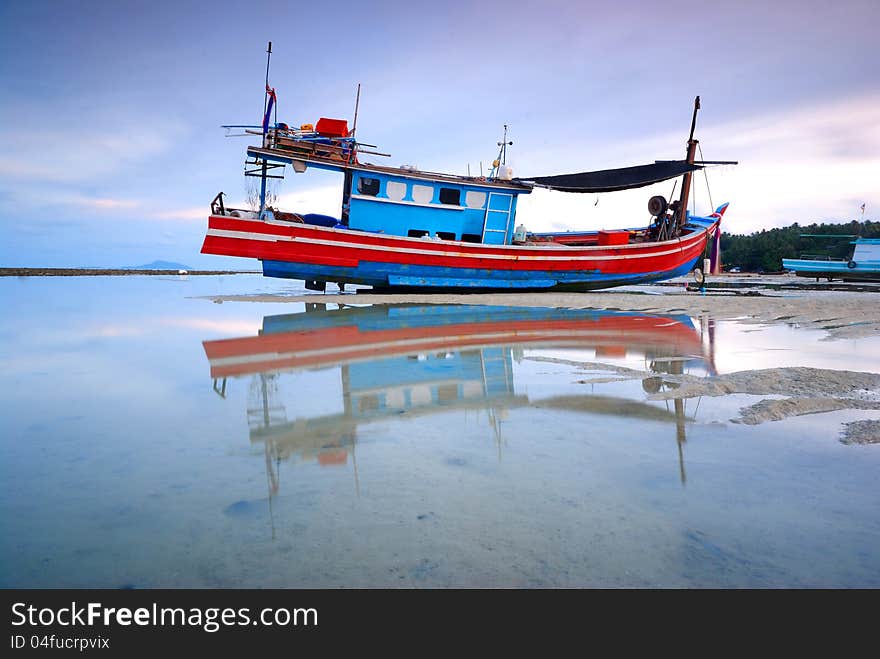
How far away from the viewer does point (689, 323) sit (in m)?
9.64

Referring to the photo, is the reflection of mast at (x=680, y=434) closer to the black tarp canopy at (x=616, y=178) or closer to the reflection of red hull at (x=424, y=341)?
the reflection of red hull at (x=424, y=341)

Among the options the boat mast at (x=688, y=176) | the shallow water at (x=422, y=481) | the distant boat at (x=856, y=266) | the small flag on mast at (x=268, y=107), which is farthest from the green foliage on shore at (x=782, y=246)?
the shallow water at (x=422, y=481)

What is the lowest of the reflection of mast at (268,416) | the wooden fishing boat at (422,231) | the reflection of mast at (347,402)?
the reflection of mast at (268,416)

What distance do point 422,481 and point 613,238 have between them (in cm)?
1996

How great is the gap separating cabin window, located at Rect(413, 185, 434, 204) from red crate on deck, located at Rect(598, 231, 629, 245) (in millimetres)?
7152

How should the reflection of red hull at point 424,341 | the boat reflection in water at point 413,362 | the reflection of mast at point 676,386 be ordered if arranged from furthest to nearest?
the reflection of red hull at point 424,341 < the boat reflection in water at point 413,362 < the reflection of mast at point 676,386

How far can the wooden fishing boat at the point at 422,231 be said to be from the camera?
53.7 feet

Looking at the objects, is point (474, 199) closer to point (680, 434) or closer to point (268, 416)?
point (268, 416)

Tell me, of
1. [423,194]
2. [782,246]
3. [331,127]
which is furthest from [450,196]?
[782,246]

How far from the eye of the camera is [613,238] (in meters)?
20.7

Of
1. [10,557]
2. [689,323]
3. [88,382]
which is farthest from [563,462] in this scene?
[689,323]

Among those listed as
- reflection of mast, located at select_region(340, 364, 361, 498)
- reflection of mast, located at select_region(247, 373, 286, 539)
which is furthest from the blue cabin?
reflection of mast, located at select_region(247, 373, 286, 539)

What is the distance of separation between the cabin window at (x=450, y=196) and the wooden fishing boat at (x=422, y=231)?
36 mm
